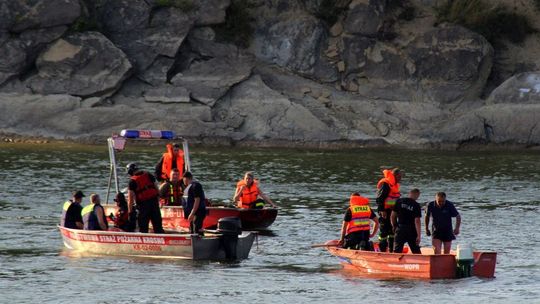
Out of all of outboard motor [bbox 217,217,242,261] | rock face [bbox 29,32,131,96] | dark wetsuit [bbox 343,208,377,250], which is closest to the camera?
dark wetsuit [bbox 343,208,377,250]

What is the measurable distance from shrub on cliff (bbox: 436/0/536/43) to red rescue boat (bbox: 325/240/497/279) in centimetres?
4279

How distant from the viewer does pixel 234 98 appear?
60094 mm

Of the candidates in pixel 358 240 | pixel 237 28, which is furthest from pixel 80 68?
pixel 358 240

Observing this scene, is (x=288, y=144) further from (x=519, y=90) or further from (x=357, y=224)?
(x=357, y=224)

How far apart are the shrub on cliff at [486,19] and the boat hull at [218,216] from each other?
3703cm

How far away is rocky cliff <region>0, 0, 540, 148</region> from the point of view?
191 ft

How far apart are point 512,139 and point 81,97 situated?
1852 cm

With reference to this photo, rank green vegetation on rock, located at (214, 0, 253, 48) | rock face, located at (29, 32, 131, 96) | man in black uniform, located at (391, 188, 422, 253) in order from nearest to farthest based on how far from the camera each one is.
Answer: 1. man in black uniform, located at (391, 188, 422, 253)
2. rock face, located at (29, 32, 131, 96)
3. green vegetation on rock, located at (214, 0, 253, 48)

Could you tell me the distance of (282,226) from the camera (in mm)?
32062

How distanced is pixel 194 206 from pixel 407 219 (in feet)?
13.9

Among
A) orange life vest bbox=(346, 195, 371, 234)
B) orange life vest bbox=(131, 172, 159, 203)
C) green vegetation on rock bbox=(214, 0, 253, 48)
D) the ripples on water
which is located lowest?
the ripples on water

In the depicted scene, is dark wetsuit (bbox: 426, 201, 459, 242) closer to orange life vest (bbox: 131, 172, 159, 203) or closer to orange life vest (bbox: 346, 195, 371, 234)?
orange life vest (bbox: 346, 195, 371, 234)

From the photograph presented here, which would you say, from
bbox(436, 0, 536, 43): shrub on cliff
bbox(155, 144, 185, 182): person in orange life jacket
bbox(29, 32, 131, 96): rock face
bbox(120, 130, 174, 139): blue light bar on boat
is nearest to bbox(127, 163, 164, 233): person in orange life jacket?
bbox(120, 130, 174, 139): blue light bar on boat

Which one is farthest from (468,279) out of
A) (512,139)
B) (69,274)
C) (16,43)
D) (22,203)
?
(16,43)
